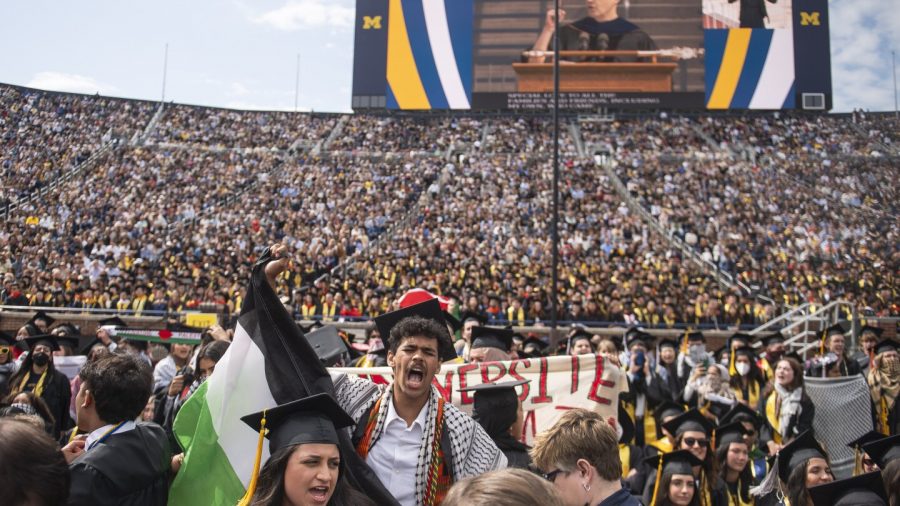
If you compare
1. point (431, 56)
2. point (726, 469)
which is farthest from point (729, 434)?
point (431, 56)

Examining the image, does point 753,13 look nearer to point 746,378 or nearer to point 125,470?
point 746,378

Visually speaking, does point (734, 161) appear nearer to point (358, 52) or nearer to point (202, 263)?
point (358, 52)

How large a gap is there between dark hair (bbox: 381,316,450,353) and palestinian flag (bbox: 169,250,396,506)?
0.35 meters

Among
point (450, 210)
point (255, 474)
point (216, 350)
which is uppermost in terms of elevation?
point (450, 210)

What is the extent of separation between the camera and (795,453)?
4.26m

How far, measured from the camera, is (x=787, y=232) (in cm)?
2492

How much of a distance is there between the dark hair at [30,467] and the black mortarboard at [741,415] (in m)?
5.56

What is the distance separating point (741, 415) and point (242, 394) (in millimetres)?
4854

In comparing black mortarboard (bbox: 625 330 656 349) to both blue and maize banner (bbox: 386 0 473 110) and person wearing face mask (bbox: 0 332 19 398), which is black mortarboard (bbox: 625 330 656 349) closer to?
person wearing face mask (bbox: 0 332 19 398)

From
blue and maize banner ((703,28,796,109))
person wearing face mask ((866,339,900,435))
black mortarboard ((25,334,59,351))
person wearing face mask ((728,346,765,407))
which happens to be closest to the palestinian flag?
black mortarboard ((25,334,59,351))

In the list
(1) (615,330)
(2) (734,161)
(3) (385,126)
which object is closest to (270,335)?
(1) (615,330)

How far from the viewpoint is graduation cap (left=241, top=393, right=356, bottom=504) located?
277cm

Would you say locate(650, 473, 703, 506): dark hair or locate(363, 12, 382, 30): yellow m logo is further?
locate(363, 12, 382, 30): yellow m logo

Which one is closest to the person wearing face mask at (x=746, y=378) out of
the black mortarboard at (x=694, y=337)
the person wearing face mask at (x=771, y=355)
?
the person wearing face mask at (x=771, y=355)
